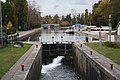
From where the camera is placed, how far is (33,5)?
439ft

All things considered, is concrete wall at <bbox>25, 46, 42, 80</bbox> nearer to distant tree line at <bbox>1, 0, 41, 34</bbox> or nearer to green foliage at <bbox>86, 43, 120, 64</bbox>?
green foliage at <bbox>86, 43, 120, 64</bbox>

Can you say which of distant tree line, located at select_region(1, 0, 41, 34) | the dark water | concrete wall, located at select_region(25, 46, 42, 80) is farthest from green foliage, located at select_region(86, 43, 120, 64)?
distant tree line, located at select_region(1, 0, 41, 34)

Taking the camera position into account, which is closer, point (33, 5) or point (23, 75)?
point (23, 75)

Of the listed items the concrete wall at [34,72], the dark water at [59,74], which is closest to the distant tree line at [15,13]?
the dark water at [59,74]

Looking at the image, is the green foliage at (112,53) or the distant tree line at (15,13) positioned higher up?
the distant tree line at (15,13)

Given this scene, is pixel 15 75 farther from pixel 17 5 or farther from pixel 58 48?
pixel 17 5

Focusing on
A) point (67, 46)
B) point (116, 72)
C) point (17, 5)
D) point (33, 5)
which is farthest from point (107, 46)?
point (33, 5)

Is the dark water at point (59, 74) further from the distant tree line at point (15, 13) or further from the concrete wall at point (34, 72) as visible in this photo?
the distant tree line at point (15, 13)

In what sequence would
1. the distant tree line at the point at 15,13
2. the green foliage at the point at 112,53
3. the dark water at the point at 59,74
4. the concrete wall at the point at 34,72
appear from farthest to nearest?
1. the distant tree line at the point at 15,13
2. the dark water at the point at 59,74
3. the green foliage at the point at 112,53
4. the concrete wall at the point at 34,72

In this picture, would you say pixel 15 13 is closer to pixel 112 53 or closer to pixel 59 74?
pixel 59 74

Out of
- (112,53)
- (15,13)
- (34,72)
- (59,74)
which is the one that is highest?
(15,13)

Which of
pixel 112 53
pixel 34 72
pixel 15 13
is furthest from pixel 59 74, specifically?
pixel 15 13

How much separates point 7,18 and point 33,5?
54324 millimetres

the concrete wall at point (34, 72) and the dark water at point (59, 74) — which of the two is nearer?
the concrete wall at point (34, 72)
